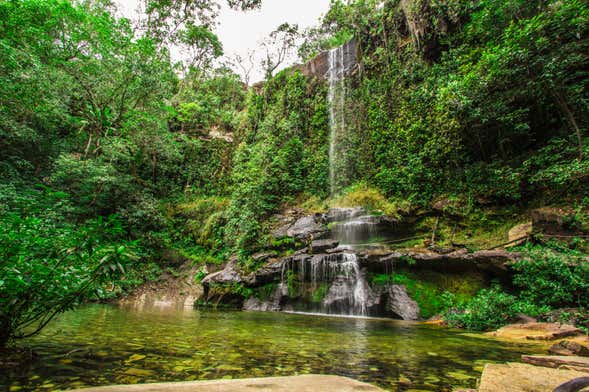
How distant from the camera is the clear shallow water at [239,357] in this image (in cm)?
214

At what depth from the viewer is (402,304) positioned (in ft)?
26.7

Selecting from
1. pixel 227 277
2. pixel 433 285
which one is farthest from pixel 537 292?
pixel 227 277

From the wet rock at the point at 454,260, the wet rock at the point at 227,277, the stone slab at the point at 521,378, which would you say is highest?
the wet rock at the point at 454,260

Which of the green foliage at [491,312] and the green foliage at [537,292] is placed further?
the green foliage at [491,312]

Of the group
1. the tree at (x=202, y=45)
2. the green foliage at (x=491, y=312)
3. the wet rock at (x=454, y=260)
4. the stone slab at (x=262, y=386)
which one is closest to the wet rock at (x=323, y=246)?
the wet rock at (x=454, y=260)

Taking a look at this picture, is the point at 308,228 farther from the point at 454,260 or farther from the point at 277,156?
the point at 277,156

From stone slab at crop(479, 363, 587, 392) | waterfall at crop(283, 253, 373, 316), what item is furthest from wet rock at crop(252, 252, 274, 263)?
stone slab at crop(479, 363, 587, 392)

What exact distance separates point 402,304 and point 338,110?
39.7ft

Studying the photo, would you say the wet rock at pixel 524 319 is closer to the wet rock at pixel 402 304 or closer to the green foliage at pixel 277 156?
the wet rock at pixel 402 304

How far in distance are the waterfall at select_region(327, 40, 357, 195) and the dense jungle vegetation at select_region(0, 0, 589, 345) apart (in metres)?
0.46

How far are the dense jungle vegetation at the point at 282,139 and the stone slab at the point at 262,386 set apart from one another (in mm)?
1302

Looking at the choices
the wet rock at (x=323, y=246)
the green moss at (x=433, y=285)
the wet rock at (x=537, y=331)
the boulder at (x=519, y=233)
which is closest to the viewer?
the wet rock at (x=537, y=331)

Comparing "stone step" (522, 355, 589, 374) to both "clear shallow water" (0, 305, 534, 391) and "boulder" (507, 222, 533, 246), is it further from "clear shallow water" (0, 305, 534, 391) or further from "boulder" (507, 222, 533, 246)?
"boulder" (507, 222, 533, 246)

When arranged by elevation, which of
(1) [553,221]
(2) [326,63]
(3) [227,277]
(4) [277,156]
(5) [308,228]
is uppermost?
(2) [326,63]
